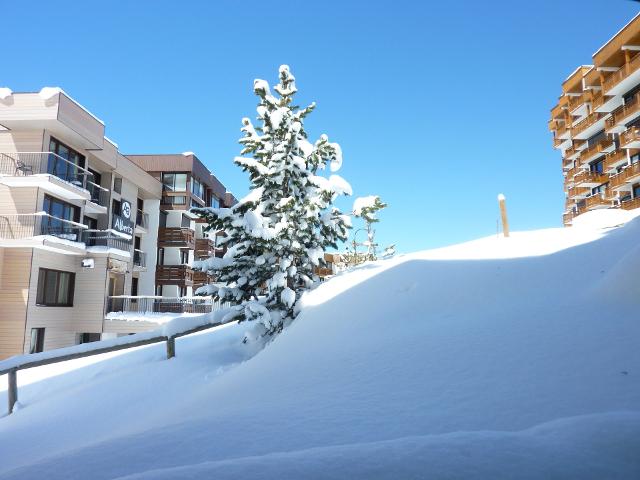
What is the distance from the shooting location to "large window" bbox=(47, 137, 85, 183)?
68.0ft

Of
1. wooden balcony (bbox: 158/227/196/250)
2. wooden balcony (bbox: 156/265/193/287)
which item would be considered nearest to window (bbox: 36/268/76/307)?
wooden balcony (bbox: 156/265/193/287)

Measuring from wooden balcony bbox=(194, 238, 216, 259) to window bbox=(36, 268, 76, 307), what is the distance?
1319cm

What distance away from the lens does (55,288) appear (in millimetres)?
21875

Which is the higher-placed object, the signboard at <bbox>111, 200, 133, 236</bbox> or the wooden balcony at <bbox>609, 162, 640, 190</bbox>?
the wooden balcony at <bbox>609, 162, 640, 190</bbox>

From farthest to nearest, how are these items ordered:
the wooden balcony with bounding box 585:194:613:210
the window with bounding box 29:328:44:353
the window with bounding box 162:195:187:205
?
the wooden balcony with bounding box 585:194:613:210 < the window with bounding box 162:195:187:205 < the window with bounding box 29:328:44:353

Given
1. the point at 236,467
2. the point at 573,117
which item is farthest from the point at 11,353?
the point at 573,117

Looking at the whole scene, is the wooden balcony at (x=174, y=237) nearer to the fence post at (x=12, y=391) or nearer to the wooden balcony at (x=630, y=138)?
the fence post at (x=12, y=391)

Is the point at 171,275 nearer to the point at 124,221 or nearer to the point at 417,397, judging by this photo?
the point at 124,221

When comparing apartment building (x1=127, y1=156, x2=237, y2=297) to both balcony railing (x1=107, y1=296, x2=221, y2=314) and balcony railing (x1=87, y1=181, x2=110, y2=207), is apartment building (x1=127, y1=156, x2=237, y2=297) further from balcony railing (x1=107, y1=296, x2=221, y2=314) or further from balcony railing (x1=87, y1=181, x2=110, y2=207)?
balcony railing (x1=87, y1=181, x2=110, y2=207)

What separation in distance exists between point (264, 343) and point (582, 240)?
6761 millimetres

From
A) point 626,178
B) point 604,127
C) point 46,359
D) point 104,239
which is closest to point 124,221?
point 104,239

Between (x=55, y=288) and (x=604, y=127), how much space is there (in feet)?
151

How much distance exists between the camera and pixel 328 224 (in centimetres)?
1024

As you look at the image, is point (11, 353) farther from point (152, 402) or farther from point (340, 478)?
point (340, 478)
